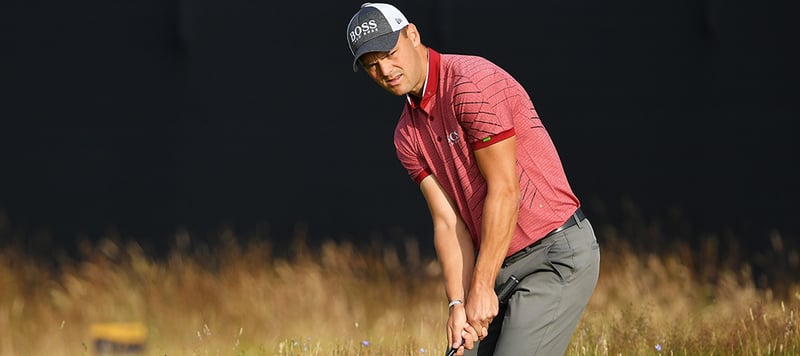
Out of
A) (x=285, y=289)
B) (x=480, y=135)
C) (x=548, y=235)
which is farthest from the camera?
(x=285, y=289)

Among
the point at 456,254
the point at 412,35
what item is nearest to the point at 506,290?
the point at 456,254

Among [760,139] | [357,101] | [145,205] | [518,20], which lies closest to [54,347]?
[145,205]

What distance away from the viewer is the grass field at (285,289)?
6.90m

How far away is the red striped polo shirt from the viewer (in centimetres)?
368

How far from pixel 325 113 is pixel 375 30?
4.33 m

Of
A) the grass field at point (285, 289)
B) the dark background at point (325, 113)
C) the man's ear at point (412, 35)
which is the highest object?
the man's ear at point (412, 35)

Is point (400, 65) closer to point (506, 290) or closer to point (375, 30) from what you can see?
point (375, 30)

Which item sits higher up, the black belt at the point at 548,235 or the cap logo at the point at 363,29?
the cap logo at the point at 363,29

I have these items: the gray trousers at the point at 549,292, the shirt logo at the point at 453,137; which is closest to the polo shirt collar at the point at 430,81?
the shirt logo at the point at 453,137

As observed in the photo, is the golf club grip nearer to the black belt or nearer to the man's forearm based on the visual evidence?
the black belt

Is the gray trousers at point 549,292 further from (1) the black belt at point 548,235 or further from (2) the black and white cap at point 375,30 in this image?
(2) the black and white cap at point 375,30

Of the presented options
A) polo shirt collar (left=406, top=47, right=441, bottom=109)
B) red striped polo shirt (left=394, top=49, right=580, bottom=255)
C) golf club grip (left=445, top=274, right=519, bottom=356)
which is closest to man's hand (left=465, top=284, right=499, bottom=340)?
golf club grip (left=445, top=274, right=519, bottom=356)

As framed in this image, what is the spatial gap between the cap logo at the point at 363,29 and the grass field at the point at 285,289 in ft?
9.51

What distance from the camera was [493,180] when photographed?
12.1 feet
